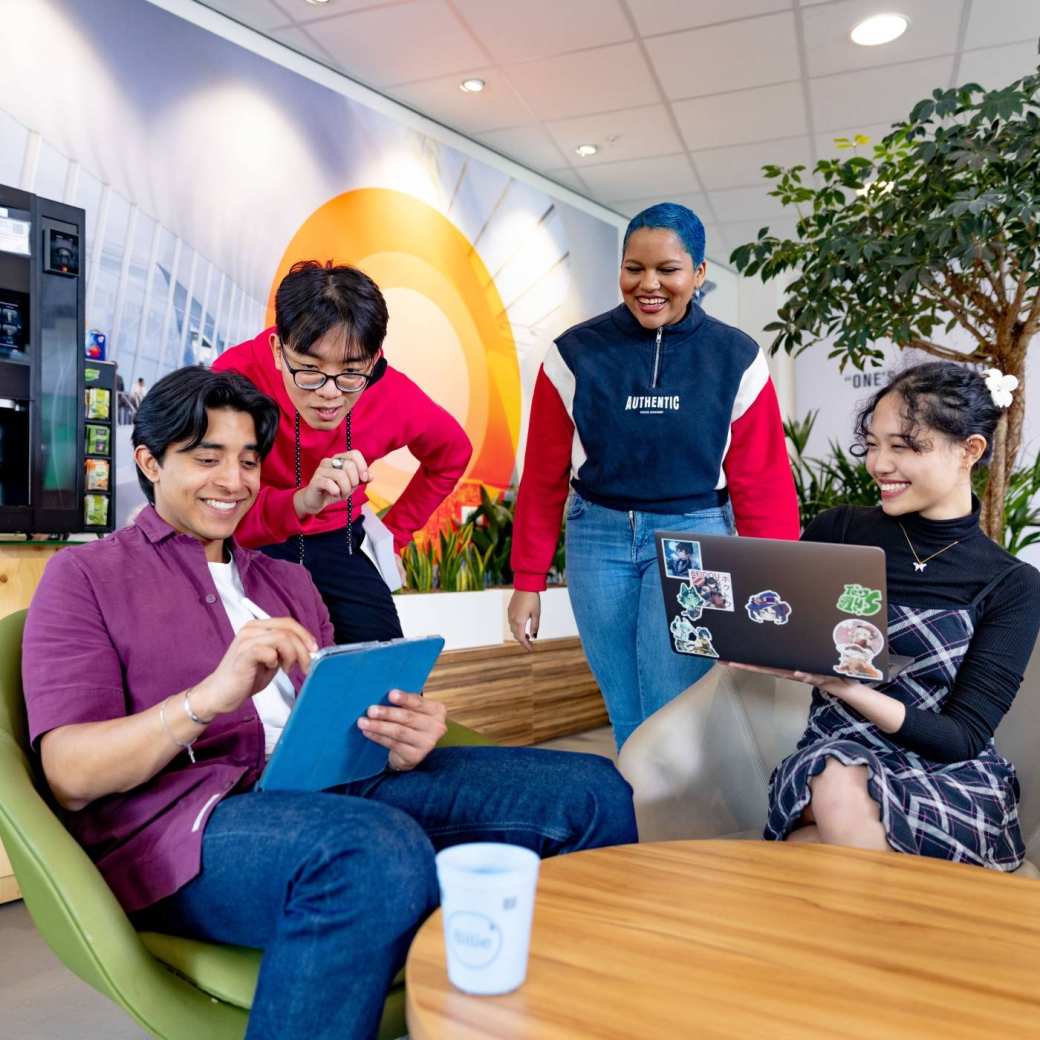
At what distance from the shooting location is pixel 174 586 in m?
1.50

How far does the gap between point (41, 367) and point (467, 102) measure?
2.97 m

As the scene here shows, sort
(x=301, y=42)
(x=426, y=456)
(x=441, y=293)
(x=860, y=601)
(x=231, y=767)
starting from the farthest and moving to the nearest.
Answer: (x=441, y=293), (x=301, y=42), (x=426, y=456), (x=860, y=601), (x=231, y=767)

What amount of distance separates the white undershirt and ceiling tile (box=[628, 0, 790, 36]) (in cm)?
337

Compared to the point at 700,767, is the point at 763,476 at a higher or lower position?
higher

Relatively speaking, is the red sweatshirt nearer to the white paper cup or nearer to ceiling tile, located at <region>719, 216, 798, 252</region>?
the white paper cup

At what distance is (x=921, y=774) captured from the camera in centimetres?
166

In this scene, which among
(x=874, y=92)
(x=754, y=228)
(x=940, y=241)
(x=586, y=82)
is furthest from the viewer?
(x=754, y=228)

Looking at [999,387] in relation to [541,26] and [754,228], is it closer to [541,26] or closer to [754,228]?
[541,26]

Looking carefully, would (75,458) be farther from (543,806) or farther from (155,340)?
(543,806)

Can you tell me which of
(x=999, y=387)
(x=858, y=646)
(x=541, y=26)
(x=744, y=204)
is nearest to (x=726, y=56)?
(x=541, y=26)

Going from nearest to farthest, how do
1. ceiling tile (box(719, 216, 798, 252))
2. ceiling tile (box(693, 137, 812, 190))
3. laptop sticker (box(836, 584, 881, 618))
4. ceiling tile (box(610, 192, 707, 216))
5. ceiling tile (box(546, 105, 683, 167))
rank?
laptop sticker (box(836, 584, 881, 618))
ceiling tile (box(546, 105, 683, 167))
ceiling tile (box(693, 137, 812, 190))
ceiling tile (box(610, 192, 707, 216))
ceiling tile (box(719, 216, 798, 252))

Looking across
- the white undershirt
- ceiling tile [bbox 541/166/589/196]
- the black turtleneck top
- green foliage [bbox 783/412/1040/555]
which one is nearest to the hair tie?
the black turtleneck top

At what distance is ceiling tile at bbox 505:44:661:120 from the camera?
15.2 ft

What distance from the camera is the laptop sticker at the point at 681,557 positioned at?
66.2 inches
